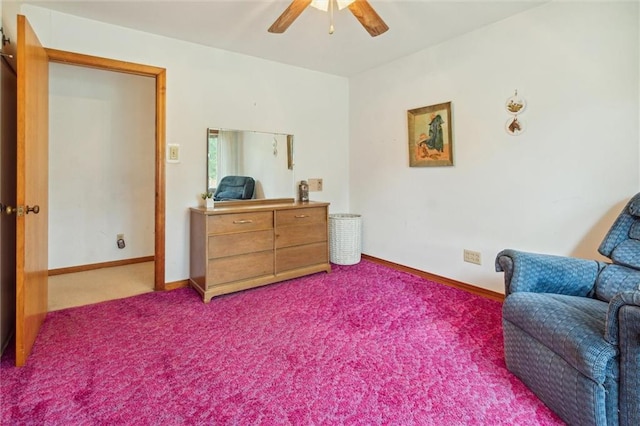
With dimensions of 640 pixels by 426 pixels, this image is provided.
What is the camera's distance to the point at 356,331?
227cm

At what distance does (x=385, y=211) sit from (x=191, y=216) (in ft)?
6.90

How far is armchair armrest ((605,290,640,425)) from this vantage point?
3.91 ft

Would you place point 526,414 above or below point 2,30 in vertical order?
below

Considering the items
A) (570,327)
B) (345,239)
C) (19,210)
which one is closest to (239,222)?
(345,239)

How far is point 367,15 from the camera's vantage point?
2014 mm

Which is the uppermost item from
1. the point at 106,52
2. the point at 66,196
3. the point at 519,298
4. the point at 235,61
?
the point at 235,61

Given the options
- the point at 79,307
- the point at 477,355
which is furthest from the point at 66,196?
the point at 477,355

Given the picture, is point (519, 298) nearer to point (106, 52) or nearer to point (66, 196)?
point (106, 52)

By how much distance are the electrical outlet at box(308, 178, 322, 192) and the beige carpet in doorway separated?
2.01m

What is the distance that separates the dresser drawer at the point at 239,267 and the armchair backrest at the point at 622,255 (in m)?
2.41

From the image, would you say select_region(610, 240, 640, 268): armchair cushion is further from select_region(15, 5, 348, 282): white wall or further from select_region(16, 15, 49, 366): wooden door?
select_region(16, 15, 49, 366): wooden door

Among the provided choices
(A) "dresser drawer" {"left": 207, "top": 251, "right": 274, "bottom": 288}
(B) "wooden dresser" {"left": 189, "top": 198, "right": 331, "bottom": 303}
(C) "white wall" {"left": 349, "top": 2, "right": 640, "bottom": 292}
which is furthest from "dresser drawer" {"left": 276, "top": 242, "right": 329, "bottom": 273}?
(C) "white wall" {"left": 349, "top": 2, "right": 640, "bottom": 292}

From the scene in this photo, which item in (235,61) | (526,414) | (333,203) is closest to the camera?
(526,414)

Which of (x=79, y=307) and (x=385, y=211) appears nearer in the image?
(x=79, y=307)
